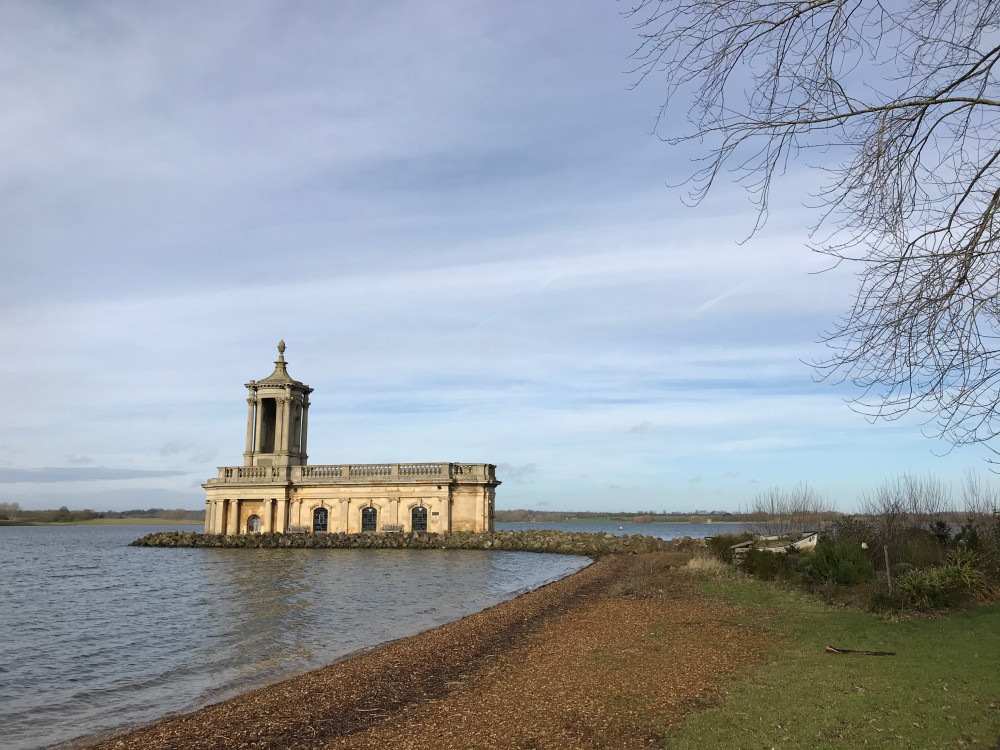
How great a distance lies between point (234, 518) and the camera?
5753 cm

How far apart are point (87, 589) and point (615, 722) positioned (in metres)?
29.6

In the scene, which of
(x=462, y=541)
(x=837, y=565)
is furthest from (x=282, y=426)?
(x=837, y=565)

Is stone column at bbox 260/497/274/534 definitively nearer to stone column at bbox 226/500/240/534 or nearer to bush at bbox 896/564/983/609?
stone column at bbox 226/500/240/534

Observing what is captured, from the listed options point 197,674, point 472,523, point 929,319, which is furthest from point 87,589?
point 929,319

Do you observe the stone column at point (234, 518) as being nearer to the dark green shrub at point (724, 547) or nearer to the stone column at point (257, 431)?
the stone column at point (257, 431)

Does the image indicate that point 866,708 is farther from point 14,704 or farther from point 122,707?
point 14,704

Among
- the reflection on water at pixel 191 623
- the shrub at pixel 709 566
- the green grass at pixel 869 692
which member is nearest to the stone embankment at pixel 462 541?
the reflection on water at pixel 191 623

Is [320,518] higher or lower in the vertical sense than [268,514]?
lower

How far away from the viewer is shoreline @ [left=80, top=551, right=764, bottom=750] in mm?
8812

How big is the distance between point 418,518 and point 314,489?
8.14 m

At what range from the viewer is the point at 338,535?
5388cm

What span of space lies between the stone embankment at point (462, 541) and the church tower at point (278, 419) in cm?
576

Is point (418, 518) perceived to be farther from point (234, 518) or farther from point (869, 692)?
point (869, 692)

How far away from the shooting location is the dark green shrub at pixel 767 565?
889 inches
